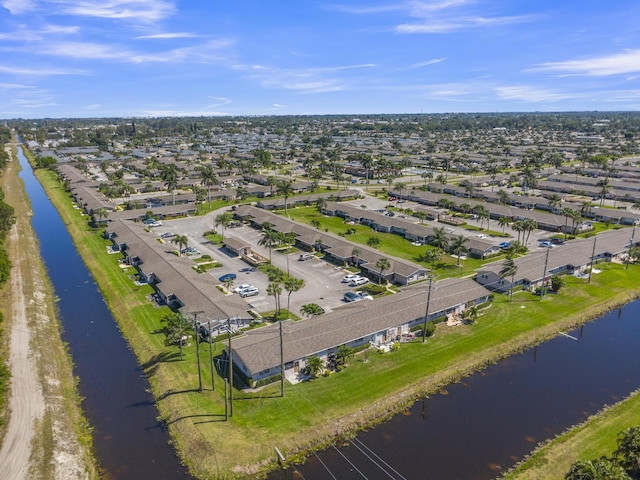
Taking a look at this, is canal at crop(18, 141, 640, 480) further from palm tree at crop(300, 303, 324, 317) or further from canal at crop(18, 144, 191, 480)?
palm tree at crop(300, 303, 324, 317)

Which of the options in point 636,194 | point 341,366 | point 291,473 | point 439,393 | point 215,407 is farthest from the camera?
point 636,194

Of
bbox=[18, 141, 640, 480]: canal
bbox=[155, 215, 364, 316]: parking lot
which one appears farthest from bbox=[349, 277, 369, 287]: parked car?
bbox=[18, 141, 640, 480]: canal

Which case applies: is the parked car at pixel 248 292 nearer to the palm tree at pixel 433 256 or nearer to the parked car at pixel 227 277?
the parked car at pixel 227 277

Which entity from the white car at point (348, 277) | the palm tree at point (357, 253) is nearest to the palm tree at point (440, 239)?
the palm tree at point (357, 253)

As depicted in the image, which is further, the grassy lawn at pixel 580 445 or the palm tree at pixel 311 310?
the palm tree at pixel 311 310

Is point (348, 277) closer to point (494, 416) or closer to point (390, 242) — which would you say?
point (390, 242)

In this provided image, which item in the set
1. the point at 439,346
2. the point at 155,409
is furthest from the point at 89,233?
the point at 439,346

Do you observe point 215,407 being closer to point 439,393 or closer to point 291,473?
point 291,473
